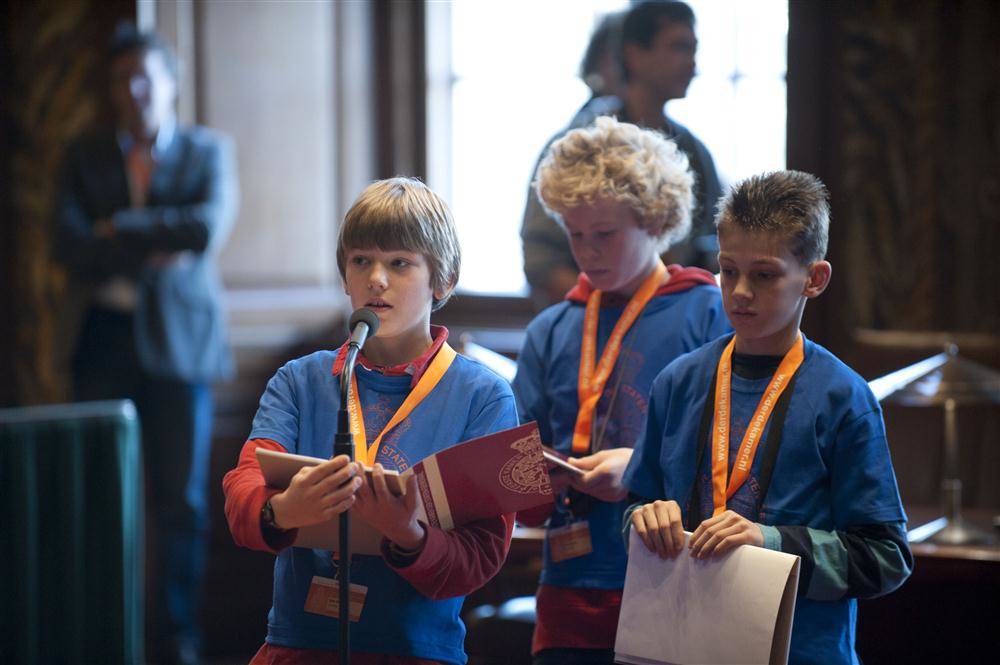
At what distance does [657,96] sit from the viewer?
283cm

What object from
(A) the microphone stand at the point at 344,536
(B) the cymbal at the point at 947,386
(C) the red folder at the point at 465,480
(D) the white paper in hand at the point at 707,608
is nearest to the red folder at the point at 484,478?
(C) the red folder at the point at 465,480

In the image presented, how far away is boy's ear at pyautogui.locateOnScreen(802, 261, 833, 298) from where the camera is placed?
1.76m

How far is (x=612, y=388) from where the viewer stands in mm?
2152

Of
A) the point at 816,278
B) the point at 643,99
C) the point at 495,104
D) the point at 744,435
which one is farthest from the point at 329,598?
the point at 495,104

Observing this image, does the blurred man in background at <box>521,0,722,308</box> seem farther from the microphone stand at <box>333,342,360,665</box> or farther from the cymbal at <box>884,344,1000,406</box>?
the microphone stand at <box>333,342,360,665</box>

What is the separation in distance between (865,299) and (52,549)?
2.54 metres

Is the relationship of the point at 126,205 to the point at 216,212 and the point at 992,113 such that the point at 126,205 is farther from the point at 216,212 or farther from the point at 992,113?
the point at 992,113

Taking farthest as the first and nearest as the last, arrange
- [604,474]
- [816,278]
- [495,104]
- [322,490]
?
[495,104] → [604,474] → [816,278] → [322,490]

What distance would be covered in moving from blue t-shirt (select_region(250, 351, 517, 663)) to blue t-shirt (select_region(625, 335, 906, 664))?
350 millimetres

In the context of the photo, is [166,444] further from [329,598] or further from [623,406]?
[329,598]

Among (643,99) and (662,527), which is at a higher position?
(643,99)

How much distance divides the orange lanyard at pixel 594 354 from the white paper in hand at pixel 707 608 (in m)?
0.41

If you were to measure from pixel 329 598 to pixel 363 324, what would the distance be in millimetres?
402

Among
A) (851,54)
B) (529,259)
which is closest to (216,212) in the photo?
(529,259)
